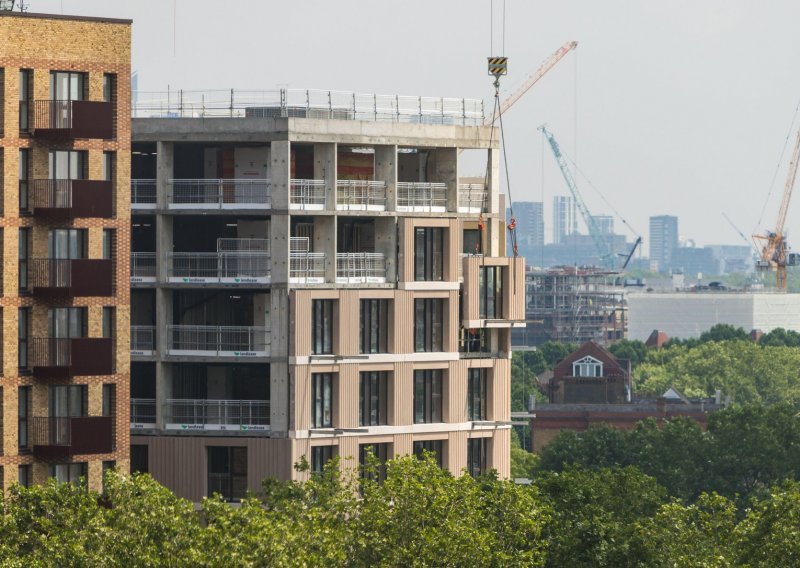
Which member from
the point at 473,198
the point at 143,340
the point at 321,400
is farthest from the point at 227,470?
the point at 473,198

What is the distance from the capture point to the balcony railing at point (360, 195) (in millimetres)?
144125

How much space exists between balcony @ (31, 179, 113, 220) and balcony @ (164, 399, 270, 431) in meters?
25.7

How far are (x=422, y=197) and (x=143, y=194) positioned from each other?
16147 mm

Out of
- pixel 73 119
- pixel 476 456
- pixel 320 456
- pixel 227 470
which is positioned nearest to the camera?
pixel 73 119

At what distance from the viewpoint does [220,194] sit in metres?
142

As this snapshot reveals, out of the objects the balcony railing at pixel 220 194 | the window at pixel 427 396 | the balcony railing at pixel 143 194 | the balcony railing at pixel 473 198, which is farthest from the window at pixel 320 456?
the balcony railing at pixel 473 198

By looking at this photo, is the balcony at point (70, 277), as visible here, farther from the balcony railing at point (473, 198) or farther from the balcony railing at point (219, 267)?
the balcony railing at point (473, 198)

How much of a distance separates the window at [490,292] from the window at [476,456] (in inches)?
289

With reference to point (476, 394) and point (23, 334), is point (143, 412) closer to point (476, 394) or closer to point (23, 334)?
point (476, 394)

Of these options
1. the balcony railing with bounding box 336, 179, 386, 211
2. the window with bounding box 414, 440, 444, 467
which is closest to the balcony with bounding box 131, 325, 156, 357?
the balcony railing with bounding box 336, 179, 386, 211

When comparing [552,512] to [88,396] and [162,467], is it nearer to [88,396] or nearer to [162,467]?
[162,467]

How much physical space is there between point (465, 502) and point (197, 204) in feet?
94.7

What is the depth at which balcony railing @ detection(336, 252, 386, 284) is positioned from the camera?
144250 millimetres

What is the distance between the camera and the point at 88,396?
11850 cm
